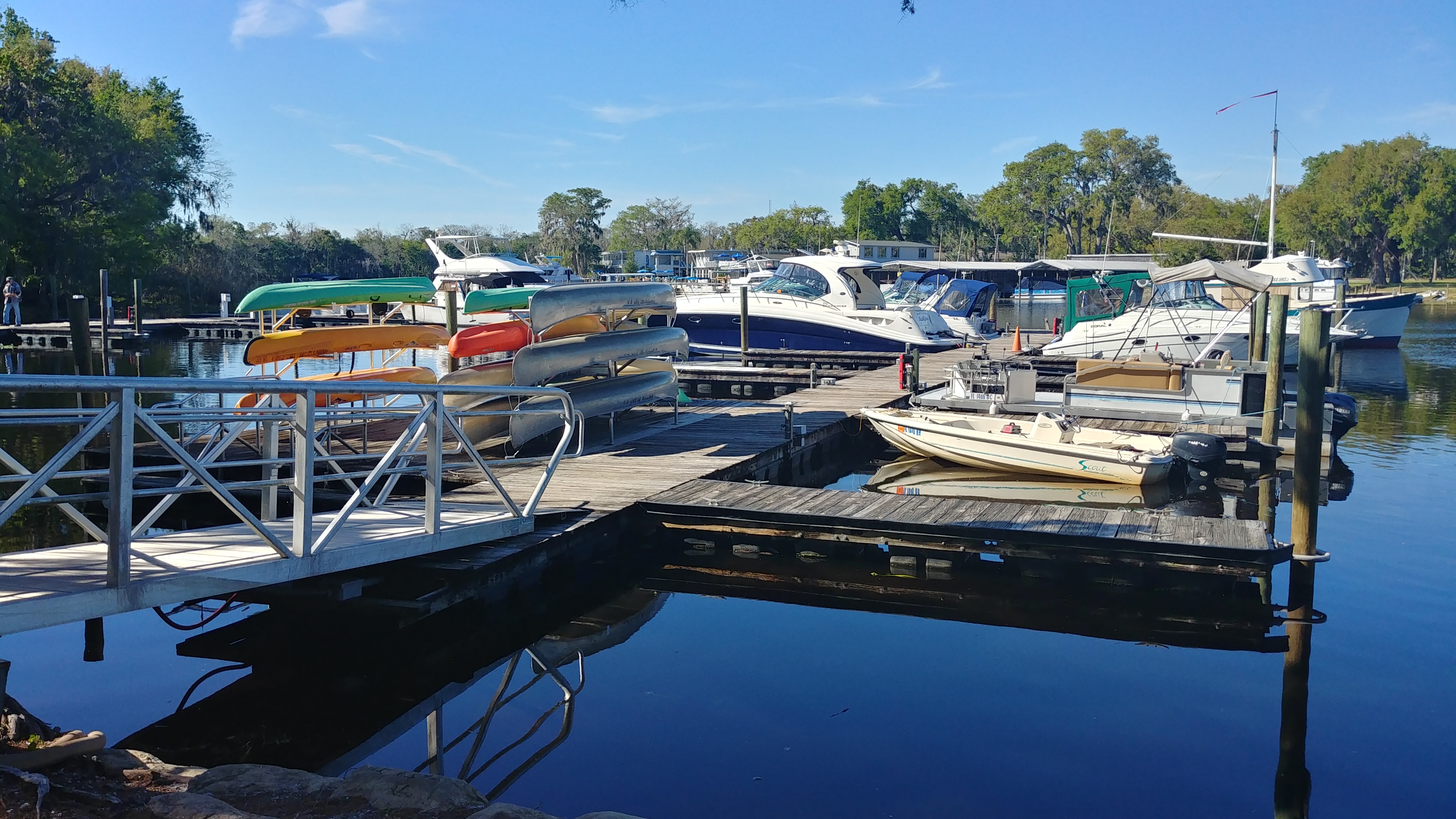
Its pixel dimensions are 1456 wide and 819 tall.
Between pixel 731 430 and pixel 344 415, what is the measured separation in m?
7.59

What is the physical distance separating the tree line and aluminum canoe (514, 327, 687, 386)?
31061 millimetres

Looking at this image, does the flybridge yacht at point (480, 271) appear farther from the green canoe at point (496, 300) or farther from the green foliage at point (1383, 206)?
the green foliage at point (1383, 206)

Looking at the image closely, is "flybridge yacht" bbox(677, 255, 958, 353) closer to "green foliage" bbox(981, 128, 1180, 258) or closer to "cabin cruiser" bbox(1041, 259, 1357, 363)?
"cabin cruiser" bbox(1041, 259, 1357, 363)

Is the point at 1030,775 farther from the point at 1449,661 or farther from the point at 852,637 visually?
the point at 1449,661

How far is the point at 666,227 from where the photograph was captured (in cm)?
10881

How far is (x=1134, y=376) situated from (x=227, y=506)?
48.2 ft

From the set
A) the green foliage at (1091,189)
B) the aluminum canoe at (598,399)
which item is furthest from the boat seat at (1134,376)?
the green foliage at (1091,189)

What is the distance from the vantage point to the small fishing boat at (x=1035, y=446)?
14.3m

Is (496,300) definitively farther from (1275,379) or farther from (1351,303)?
(1351,303)

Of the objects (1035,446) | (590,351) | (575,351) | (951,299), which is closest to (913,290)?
(951,299)

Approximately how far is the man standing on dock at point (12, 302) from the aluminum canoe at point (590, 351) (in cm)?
2973

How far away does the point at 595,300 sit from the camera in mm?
14203

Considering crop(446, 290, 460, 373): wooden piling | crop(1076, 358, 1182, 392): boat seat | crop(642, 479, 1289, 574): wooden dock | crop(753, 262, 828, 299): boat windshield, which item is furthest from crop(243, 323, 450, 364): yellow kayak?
crop(753, 262, 828, 299): boat windshield

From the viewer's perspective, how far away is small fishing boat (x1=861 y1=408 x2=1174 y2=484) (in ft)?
46.9
